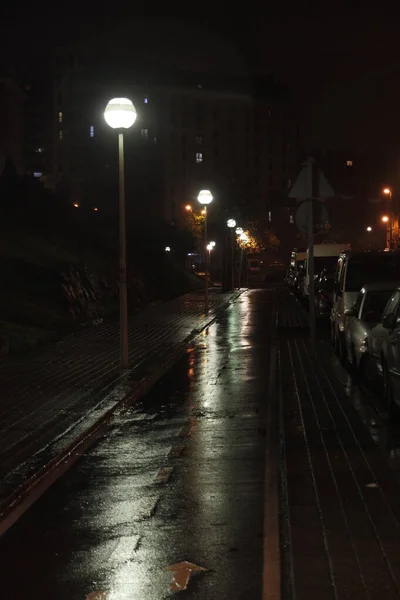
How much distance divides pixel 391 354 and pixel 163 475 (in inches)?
152

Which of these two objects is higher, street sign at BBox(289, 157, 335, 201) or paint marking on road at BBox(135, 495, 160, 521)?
Answer: street sign at BBox(289, 157, 335, 201)

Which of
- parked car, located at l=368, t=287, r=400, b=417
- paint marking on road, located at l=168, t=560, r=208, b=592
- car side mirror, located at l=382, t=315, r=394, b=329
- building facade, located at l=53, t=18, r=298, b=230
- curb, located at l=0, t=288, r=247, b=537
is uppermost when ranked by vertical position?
building facade, located at l=53, t=18, r=298, b=230

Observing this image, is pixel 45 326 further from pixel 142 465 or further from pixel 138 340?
pixel 142 465

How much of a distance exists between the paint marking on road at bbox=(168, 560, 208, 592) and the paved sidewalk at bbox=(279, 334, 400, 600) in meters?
0.59

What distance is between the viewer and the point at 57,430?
10156 millimetres

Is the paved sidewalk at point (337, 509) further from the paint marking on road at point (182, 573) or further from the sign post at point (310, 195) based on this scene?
the sign post at point (310, 195)

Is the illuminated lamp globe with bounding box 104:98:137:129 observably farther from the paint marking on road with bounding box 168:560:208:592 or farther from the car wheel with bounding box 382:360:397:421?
the paint marking on road with bounding box 168:560:208:592

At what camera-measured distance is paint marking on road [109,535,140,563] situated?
566cm

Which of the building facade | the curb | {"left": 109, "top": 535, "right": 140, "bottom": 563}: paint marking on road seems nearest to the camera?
{"left": 109, "top": 535, "right": 140, "bottom": 563}: paint marking on road

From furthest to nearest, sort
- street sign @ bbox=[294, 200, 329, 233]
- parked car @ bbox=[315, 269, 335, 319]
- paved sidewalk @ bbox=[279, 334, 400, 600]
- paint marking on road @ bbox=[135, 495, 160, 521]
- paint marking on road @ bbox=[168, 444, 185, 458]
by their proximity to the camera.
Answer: parked car @ bbox=[315, 269, 335, 319] → street sign @ bbox=[294, 200, 329, 233] → paint marking on road @ bbox=[168, 444, 185, 458] → paint marking on road @ bbox=[135, 495, 160, 521] → paved sidewalk @ bbox=[279, 334, 400, 600]

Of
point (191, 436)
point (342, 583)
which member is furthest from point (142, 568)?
point (191, 436)

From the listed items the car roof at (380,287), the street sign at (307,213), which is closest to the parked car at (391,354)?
the car roof at (380,287)

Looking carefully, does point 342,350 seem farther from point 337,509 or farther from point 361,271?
point 337,509

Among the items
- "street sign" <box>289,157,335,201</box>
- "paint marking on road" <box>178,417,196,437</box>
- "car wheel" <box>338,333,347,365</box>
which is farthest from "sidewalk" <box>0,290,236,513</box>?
"street sign" <box>289,157,335,201</box>
